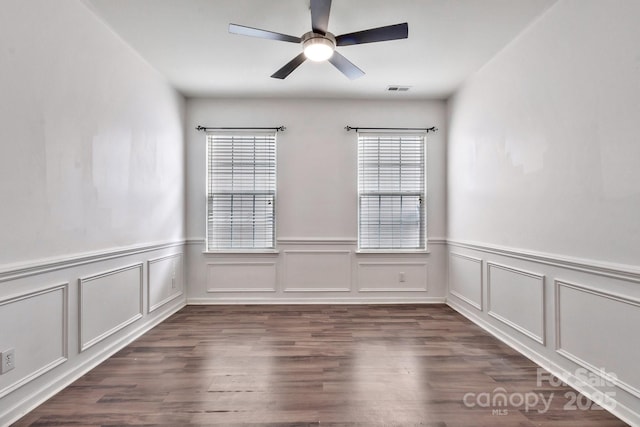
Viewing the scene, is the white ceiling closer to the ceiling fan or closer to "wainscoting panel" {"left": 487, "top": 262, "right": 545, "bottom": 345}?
the ceiling fan

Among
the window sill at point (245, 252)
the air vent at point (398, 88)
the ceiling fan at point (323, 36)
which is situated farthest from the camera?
the window sill at point (245, 252)

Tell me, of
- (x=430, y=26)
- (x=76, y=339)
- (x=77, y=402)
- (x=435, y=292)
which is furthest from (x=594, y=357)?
(x=76, y=339)

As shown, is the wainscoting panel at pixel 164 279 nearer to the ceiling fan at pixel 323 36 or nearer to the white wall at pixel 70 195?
the white wall at pixel 70 195

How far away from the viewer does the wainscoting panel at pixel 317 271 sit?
4.41m

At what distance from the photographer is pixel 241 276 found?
14.4ft

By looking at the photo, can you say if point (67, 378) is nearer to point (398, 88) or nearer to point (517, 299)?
point (517, 299)

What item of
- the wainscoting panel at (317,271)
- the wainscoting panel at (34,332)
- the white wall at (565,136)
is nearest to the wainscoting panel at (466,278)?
the white wall at (565,136)

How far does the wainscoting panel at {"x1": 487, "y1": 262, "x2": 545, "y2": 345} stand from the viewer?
2.65 metres

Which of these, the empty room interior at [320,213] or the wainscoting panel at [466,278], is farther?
the wainscoting panel at [466,278]

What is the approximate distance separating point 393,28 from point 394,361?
8.04 feet

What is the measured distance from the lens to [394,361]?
8.77ft

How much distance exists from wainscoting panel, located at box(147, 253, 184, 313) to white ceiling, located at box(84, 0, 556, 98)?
207 centimetres

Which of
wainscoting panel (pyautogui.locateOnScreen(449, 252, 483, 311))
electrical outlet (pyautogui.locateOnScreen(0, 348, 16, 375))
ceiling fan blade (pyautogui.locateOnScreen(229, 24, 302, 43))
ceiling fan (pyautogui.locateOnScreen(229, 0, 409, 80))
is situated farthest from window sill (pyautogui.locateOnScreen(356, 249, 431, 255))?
electrical outlet (pyautogui.locateOnScreen(0, 348, 16, 375))

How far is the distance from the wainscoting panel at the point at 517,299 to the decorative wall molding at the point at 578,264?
0.13 metres
